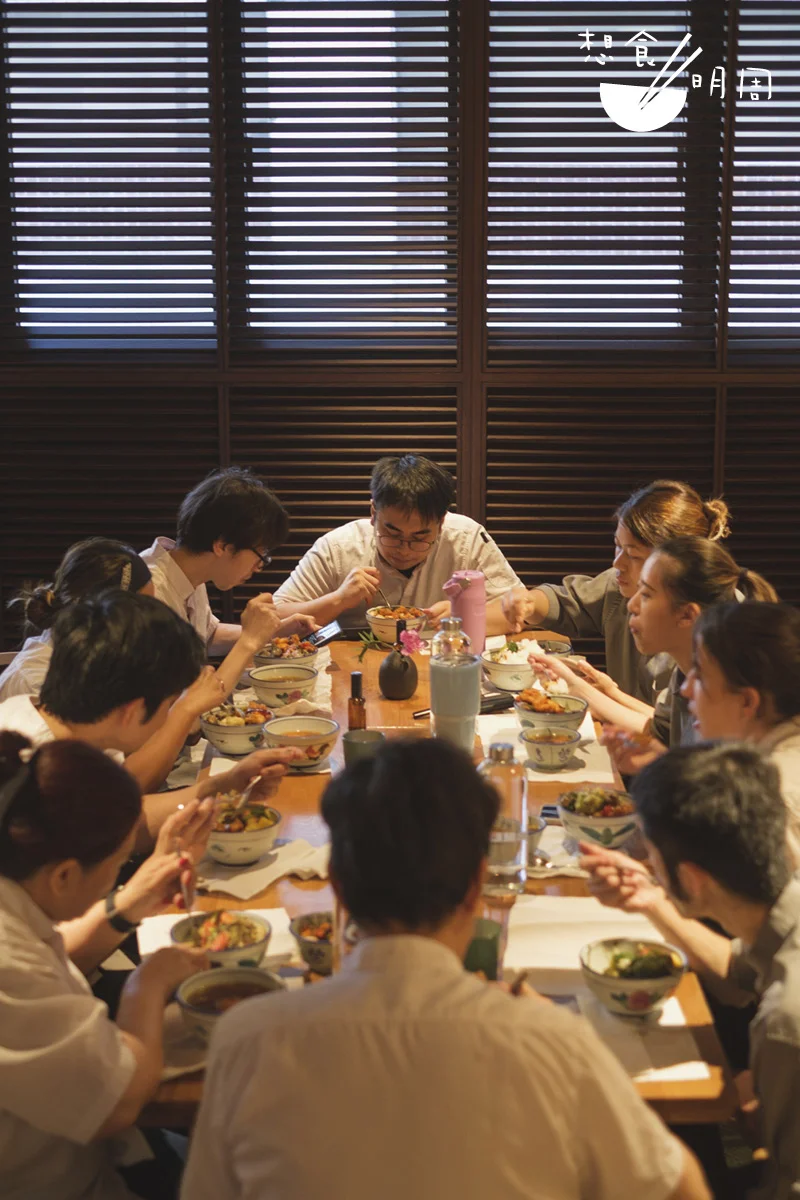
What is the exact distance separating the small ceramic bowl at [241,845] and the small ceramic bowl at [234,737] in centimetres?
63

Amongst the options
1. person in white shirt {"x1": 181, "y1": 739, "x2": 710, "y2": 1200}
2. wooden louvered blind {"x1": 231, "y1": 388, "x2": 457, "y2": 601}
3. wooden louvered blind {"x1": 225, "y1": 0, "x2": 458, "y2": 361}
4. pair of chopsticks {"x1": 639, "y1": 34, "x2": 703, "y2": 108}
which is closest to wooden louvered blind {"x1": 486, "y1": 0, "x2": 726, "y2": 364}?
pair of chopsticks {"x1": 639, "y1": 34, "x2": 703, "y2": 108}

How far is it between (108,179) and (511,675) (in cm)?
281

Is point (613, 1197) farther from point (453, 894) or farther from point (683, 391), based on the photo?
point (683, 391)

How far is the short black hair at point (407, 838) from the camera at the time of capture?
4.04 ft

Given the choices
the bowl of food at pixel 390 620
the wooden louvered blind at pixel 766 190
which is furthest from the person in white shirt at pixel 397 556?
the wooden louvered blind at pixel 766 190

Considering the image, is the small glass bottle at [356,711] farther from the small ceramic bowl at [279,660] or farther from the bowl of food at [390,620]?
the bowl of food at [390,620]

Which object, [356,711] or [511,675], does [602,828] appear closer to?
[356,711]

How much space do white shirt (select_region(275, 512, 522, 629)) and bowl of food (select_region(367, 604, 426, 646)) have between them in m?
0.42

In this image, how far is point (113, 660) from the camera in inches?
83.8

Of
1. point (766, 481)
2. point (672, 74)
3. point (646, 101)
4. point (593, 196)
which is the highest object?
point (672, 74)

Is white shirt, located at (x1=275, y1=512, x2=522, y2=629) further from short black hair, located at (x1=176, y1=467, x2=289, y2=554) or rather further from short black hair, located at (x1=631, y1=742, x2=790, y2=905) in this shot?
short black hair, located at (x1=631, y1=742, x2=790, y2=905)

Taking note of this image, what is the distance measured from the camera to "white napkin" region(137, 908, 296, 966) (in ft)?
5.69

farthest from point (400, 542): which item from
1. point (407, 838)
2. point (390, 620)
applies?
point (407, 838)

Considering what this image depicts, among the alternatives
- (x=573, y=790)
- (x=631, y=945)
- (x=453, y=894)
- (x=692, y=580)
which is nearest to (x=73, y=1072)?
(x=453, y=894)
